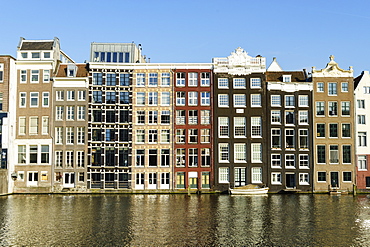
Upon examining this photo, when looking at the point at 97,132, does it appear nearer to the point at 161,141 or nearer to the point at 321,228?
the point at 161,141

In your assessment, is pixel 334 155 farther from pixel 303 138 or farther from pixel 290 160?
pixel 290 160

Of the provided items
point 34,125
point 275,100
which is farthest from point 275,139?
point 34,125

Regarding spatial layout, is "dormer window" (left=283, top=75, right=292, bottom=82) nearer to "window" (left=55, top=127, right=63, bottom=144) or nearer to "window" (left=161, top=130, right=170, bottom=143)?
"window" (left=161, top=130, right=170, bottom=143)

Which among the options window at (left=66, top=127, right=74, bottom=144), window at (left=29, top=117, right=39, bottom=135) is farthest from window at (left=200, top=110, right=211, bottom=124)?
window at (left=29, top=117, right=39, bottom=135)

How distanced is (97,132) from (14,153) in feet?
43.6

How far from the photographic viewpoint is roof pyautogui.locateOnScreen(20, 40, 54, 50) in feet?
250

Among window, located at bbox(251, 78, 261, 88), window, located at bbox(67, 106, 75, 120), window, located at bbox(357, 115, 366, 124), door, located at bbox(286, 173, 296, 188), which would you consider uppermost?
window, located at bbox(251, 78, 261, 88)

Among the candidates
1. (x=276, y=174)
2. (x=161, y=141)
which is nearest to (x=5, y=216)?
(x=161, y=141)

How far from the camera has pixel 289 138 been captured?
75.1 m

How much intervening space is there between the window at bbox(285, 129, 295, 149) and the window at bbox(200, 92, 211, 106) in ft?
43.1

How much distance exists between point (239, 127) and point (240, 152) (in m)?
3.93

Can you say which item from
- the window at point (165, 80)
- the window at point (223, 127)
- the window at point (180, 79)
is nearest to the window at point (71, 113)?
the window at point (165, 80)

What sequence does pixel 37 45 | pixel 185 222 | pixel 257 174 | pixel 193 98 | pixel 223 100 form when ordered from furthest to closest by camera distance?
pixel 37 45
pixel 193 98
pixel 223 100
pixel 257 174
pixel 185 222

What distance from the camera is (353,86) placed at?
76.0 metres
